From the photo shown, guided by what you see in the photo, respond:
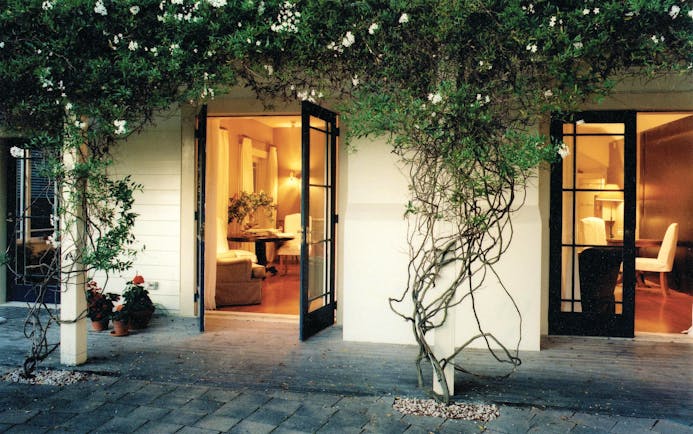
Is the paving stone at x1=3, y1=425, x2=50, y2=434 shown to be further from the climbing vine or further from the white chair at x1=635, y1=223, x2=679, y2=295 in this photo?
the white chair at x1=635, y1=223, x2=679, y2=295

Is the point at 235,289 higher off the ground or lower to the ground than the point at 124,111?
lower

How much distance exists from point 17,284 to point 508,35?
652cm

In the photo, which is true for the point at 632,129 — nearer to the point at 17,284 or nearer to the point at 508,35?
the point at 508,35

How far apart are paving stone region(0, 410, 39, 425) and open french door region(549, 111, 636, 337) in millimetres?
4584

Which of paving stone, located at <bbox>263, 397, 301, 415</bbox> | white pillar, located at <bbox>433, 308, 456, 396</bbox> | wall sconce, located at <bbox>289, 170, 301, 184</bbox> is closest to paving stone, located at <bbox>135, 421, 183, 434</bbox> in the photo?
paving stone, located at <bbox>263, 397, 301, 415</bbox>

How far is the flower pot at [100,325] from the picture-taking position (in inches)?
230

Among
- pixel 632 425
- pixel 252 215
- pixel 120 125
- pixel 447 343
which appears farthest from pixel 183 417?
pixel 252 215

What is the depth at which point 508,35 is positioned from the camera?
144 inches

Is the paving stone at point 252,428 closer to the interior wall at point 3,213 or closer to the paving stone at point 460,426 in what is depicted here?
the paving stone at point 460,426

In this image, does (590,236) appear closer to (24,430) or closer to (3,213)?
(24,430)

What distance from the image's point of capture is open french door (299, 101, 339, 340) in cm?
557

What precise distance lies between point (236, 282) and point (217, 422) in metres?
3.66

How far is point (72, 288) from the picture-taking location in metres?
4.61

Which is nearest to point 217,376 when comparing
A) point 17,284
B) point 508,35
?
point 508,35
